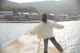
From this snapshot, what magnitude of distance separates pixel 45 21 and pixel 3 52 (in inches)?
79.3

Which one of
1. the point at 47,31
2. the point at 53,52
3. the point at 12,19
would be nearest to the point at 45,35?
the point at 47,31

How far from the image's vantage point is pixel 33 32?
3.72 metres

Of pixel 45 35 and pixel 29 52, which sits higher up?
pixel 45 35

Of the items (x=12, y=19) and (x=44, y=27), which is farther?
(x=12, y=19)

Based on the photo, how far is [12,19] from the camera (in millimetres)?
45938

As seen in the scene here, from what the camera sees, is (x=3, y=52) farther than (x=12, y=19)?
No

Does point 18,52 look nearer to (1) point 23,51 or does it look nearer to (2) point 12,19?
(1) point 23,51

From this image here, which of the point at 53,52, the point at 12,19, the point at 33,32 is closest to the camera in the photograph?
the point at 33,32

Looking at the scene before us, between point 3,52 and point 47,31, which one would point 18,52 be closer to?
point 3,52

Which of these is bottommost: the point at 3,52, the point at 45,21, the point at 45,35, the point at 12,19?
the point at 12,19

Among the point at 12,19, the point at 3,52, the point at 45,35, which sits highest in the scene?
the point at 45,35

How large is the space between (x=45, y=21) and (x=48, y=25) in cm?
10

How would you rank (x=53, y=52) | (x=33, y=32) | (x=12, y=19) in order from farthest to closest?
(x=12, y=19) → (x=53, y=52) → (x=33, y=32)

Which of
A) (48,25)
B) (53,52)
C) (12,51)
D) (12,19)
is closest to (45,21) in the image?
(48,25)
